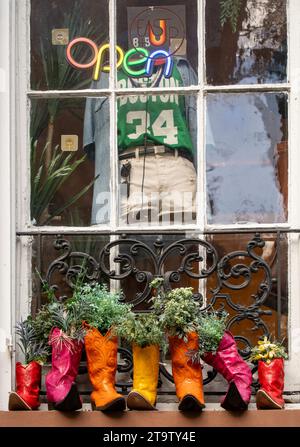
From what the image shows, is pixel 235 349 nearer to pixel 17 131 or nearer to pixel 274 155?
pixel 274 155

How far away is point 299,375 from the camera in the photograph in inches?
177

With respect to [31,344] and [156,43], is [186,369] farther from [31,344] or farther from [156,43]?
[156,43]

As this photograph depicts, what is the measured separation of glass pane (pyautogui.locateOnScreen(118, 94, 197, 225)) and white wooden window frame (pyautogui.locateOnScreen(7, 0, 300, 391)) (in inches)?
1.6

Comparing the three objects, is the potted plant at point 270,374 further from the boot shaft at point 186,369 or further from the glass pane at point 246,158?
the glass pane at point 246,158

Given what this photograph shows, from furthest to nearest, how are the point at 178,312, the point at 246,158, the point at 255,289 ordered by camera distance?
the point at 246,158, the point at 255,289, the point at 178,312

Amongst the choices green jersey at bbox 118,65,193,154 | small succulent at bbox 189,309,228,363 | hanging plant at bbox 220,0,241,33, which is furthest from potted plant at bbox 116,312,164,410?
hanging plant at bbox 220,0,241,33

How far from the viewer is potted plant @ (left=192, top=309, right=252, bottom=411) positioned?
13.7ft

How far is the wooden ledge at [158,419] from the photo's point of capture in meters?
4.14

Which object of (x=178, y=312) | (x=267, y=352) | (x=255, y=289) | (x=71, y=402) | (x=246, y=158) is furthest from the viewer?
(x=246, y=158)

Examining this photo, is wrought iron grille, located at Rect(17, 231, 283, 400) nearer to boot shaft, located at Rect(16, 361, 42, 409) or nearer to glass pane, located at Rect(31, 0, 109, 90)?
boot shaft, located at Rect(16, 361, 42, 409)

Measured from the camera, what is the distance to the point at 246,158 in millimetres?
4680

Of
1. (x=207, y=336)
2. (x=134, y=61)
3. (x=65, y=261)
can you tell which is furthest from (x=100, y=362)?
(x=134, y=61)

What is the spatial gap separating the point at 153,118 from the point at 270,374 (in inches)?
53.1
